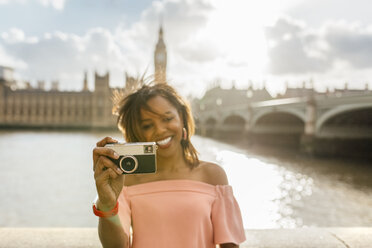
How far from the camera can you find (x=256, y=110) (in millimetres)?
28641

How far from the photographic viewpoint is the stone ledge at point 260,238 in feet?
5.52

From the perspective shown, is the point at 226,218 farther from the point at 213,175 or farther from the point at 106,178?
the point at 106,178

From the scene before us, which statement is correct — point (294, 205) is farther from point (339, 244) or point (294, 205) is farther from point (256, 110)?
point (256, 110)

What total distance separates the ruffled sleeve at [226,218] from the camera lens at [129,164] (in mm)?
379

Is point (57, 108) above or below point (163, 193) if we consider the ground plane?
above

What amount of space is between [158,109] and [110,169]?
1.22ft

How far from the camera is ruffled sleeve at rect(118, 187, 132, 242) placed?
1201 mm

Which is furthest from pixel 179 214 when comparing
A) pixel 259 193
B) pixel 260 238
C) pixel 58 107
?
pixel 58 107

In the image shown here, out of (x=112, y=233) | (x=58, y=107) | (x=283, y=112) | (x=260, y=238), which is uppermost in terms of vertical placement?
(x=58, y=107)

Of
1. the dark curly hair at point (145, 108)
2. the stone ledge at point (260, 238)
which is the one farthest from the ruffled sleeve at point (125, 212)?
the stone ledge at point (260, 238)

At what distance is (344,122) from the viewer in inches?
849

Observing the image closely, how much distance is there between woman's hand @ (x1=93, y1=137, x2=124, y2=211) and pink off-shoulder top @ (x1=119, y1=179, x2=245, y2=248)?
0.11 meters

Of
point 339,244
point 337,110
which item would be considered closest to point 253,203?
point 339,244

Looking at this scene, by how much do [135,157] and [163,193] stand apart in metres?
0.21
